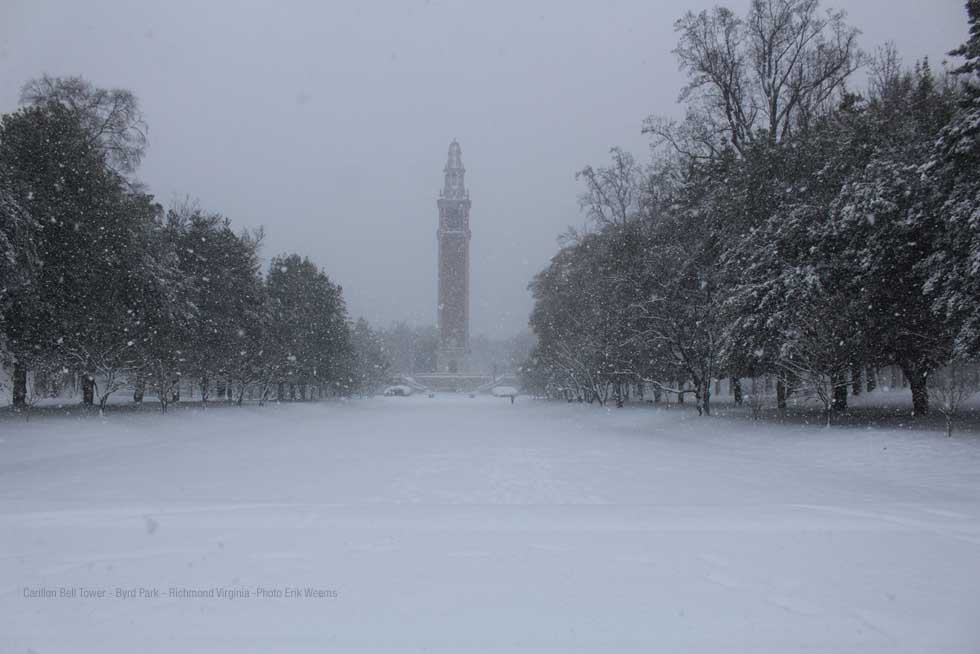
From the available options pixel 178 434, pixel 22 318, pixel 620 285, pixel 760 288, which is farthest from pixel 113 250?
pixel 760 288

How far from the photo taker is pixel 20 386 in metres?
20.3

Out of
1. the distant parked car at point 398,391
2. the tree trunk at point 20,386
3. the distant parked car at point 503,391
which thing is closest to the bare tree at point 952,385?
the tree trunk at point 20,386

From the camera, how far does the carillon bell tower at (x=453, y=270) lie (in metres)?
79.5

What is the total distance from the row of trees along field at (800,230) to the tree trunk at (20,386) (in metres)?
21.8

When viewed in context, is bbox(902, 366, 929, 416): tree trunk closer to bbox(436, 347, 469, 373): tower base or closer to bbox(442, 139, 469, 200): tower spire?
bbox(436, 347, 469, 373): tower base

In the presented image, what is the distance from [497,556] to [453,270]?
78.5 m

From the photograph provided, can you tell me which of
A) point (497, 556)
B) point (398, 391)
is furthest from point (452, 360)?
point (497, 556)

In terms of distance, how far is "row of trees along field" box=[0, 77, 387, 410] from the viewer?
16.6m

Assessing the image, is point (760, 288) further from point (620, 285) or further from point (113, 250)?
point (113, 250)

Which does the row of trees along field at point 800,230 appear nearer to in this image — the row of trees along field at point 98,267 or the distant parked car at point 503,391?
the row of trees along field at point 98,267

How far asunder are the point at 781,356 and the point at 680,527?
11127 millimetres

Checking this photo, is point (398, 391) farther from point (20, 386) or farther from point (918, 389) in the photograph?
point (918, 389)

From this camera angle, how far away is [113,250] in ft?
61.3

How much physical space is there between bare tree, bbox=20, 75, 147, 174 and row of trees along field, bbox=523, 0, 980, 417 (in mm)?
20535
